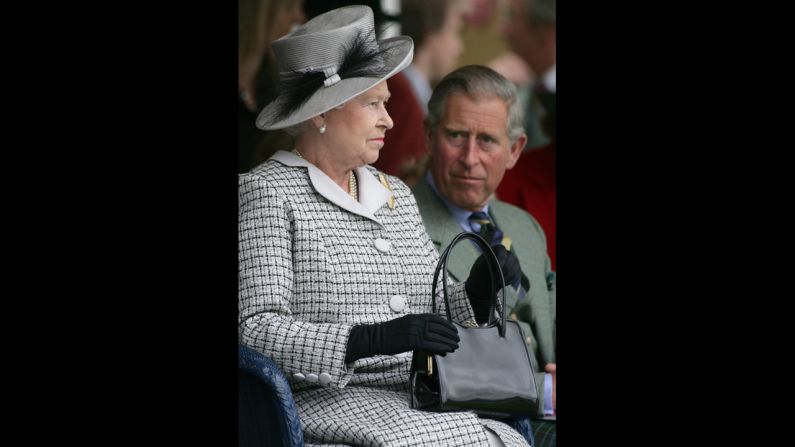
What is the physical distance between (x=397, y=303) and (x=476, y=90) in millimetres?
1504

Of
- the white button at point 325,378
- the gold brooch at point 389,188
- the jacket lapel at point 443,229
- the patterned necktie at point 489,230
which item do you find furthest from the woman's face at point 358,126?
the patterned necktie at point 489,230

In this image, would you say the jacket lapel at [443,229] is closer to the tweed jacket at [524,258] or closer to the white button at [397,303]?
the tweed jacket at [524,258]

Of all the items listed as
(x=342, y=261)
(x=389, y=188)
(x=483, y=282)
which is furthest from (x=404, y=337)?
(x=389, y=188)

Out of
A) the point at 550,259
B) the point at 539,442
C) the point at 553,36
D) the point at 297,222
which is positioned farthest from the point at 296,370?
the point at 553,36

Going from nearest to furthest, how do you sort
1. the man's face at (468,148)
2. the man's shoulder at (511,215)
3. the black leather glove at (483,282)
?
the black leather glove at (483,282)
the man's face at (468,148)
the man's shoulder at (511,215)

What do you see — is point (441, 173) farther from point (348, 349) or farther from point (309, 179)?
point (348, 349)

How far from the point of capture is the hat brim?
4.80 m

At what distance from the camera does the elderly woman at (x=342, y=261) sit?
4508mm

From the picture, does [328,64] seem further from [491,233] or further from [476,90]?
[491,233]

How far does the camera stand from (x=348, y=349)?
450 centimetres

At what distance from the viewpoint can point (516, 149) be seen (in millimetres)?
6117

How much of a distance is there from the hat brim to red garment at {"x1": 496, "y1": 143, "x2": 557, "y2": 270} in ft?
4.60

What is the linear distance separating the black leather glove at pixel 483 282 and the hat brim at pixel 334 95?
2.61ft

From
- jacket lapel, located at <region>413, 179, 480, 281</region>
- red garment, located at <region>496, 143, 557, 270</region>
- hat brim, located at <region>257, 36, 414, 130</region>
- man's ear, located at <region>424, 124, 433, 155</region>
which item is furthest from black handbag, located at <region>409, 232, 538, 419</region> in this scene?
red garment, located at <region>496, 143, 557, 270</region>
